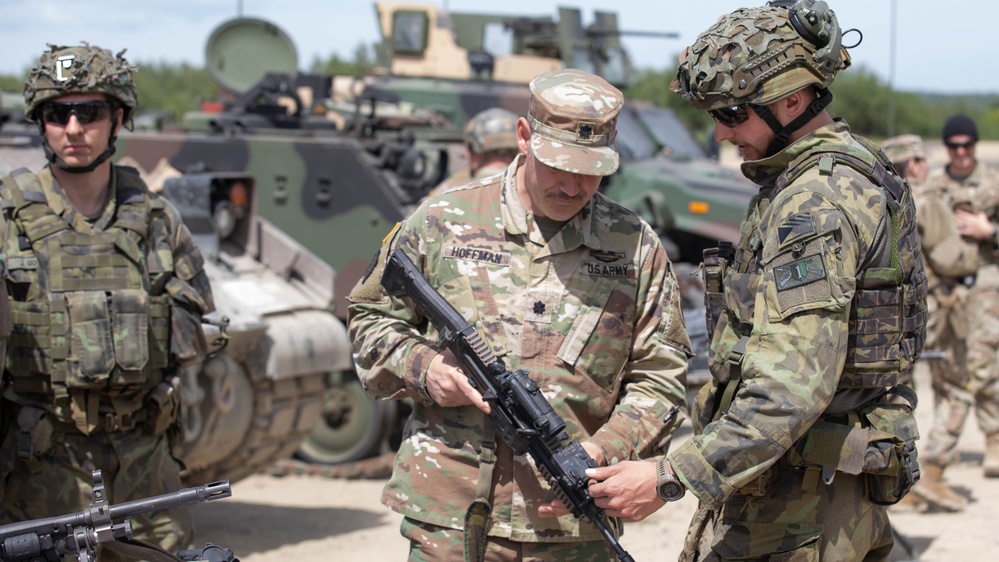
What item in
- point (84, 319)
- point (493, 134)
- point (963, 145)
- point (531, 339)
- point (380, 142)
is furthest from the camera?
point (380, 142)

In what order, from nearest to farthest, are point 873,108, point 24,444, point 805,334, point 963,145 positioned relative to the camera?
point 805,334
point 24,444
point 963,145
point 873,108

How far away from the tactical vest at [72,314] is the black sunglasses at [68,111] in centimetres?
22

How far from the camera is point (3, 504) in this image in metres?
4.31

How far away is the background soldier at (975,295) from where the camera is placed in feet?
25.2

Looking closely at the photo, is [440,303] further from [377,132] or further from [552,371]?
[377,132]

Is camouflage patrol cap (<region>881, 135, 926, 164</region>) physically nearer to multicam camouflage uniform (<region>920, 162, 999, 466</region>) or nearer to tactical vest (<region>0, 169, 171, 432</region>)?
multicam camouflage uniform (<region>920, 162, 999, 466</region>)

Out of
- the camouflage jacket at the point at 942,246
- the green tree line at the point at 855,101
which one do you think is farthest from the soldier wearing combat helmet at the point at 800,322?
the green tree line at the point at 855,101

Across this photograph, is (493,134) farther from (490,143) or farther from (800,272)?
(800,272)

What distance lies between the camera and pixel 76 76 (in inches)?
170

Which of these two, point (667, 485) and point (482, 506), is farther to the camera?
point (482, 506)

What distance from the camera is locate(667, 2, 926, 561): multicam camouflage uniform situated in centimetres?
293

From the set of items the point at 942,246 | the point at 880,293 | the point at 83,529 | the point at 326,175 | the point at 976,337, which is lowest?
the point at 976,337

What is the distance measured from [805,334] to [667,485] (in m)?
0.51

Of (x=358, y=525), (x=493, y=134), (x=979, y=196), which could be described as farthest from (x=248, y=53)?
(x=979, y=196)
